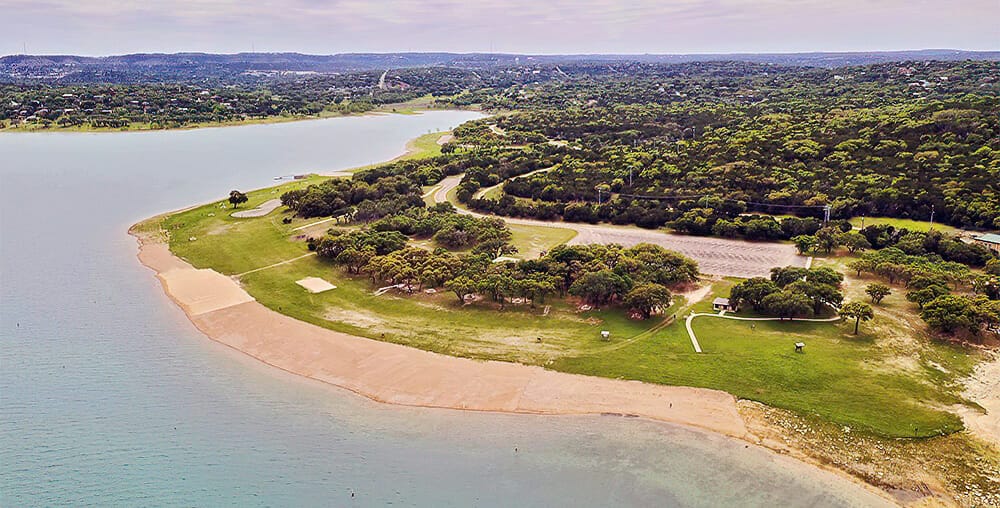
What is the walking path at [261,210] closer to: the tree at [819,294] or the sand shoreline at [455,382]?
the sand shoreline at [455,382]

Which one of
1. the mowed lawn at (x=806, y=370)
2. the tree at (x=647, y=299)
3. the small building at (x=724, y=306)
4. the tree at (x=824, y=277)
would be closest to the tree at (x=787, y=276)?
the tree at (x=824, y=277)

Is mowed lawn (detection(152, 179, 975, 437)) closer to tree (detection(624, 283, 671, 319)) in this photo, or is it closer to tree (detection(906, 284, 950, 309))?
tree (detection(624, 283, 671, 319))

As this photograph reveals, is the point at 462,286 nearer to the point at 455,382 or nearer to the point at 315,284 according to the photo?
the point at 455,382

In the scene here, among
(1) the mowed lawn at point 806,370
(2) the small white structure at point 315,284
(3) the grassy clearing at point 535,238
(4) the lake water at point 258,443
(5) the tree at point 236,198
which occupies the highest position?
(5) the tree at point 236,198

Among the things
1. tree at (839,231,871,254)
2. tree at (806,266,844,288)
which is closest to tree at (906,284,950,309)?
tree at (806,266,844,288)

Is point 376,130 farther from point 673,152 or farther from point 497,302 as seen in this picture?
point 497,302

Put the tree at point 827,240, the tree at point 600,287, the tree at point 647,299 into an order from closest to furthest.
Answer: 1. the tree at point 647,299
2. the tree at point 600,287
3. the tree at point 827,240
